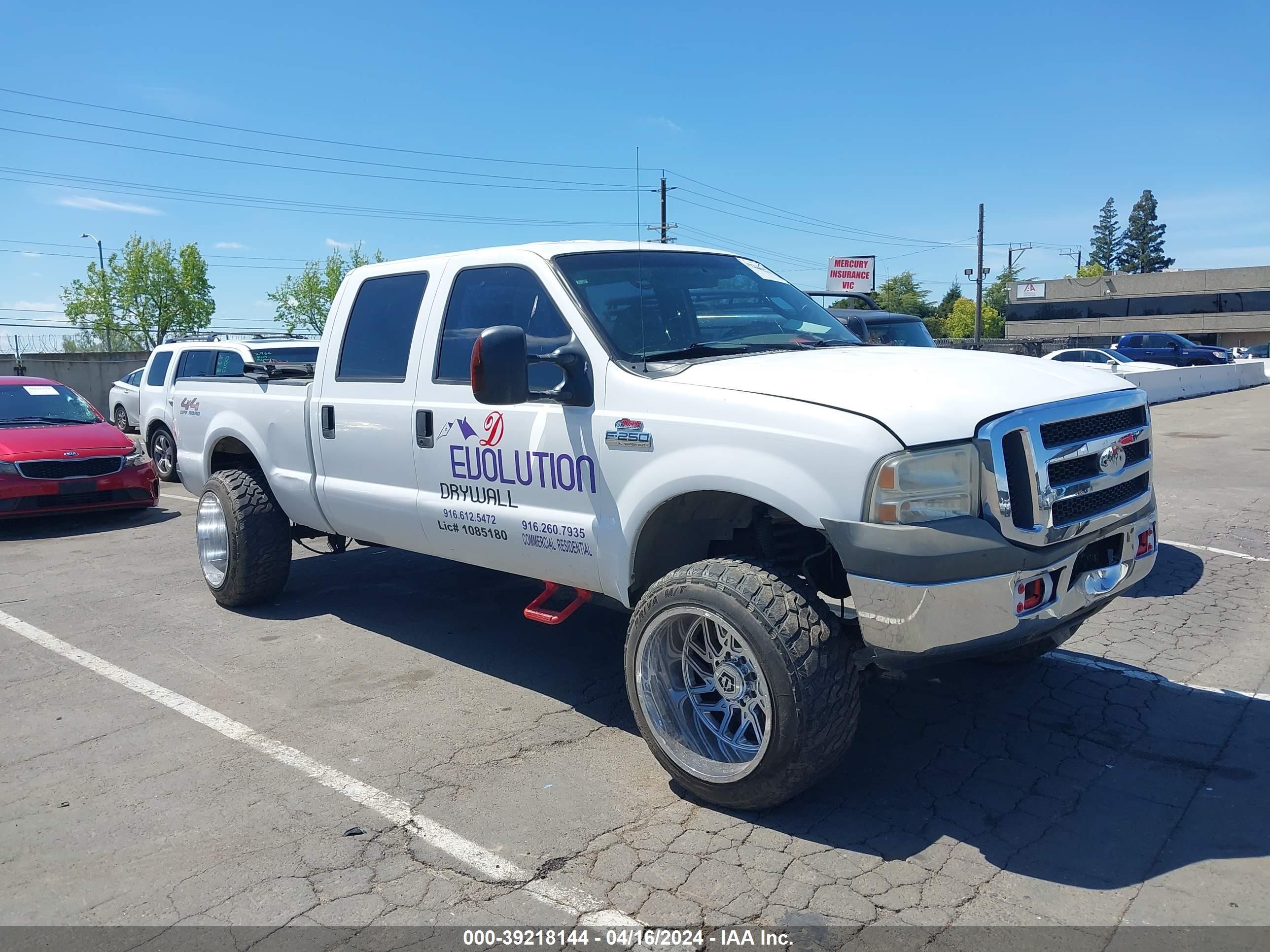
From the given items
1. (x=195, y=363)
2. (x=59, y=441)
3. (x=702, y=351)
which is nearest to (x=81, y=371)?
(x=195, y=363)

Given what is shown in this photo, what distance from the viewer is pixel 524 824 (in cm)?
357

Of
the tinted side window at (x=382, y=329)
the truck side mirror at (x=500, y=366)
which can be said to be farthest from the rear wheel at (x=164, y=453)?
the truck side mirror at (x=500, y=366)

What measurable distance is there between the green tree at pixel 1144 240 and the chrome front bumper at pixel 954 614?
140m

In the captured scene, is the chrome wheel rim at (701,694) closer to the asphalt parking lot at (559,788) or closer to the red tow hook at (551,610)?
the asphalt parking lot at (559,788)

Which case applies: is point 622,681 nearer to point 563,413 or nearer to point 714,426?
point 563,413

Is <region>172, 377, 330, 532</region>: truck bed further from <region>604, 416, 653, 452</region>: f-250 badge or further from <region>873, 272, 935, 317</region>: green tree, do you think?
<region>873, 272, 935, 317</region>: green tree

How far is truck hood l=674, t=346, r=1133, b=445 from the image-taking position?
3.24 metres

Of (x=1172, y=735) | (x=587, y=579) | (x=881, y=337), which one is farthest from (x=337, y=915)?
(x=881, y=337)

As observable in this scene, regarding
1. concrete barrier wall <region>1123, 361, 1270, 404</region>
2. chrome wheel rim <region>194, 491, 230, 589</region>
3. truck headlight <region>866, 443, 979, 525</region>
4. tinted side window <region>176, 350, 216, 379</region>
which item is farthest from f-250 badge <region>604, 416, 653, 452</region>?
concrete barrier wall <region>1123, 361, 1270, 404</region>

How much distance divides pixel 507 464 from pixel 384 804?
154 centimetres

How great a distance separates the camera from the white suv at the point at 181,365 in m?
12.9

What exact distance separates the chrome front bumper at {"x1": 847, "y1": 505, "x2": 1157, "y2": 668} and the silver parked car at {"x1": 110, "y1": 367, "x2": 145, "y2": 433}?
15.6 metres

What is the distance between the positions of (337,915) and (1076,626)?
290 cm

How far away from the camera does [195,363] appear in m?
13.9
